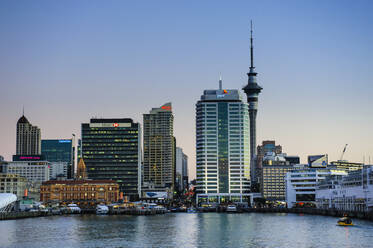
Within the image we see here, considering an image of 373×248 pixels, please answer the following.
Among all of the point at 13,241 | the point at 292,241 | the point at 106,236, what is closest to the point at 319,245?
the point at 292,241

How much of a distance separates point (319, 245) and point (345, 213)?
89.7 meters

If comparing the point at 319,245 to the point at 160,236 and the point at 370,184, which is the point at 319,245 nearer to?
the point at 160,236

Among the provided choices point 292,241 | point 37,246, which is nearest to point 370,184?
point 292,241

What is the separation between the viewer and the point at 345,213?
19350cm

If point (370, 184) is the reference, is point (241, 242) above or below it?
below

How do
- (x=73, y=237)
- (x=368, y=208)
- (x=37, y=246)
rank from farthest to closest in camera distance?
(x=368, y=208) < (x=73, y=237) < (x=37, y=246)

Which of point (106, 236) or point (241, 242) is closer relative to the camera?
point (241, 242)

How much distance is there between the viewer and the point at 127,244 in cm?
11125

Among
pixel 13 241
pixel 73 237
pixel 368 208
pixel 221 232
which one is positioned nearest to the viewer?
pixel 13 241

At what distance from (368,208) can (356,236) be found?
67.7 meters

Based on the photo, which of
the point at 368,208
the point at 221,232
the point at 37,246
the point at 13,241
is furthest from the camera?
the point at 368,208

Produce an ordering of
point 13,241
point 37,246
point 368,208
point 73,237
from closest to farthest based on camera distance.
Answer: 1. point 37,246
2. point 13,241
3. point 73,237
4. point 368,208

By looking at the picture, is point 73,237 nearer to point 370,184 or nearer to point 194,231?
point 194,231

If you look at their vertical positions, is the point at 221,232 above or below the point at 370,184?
below
